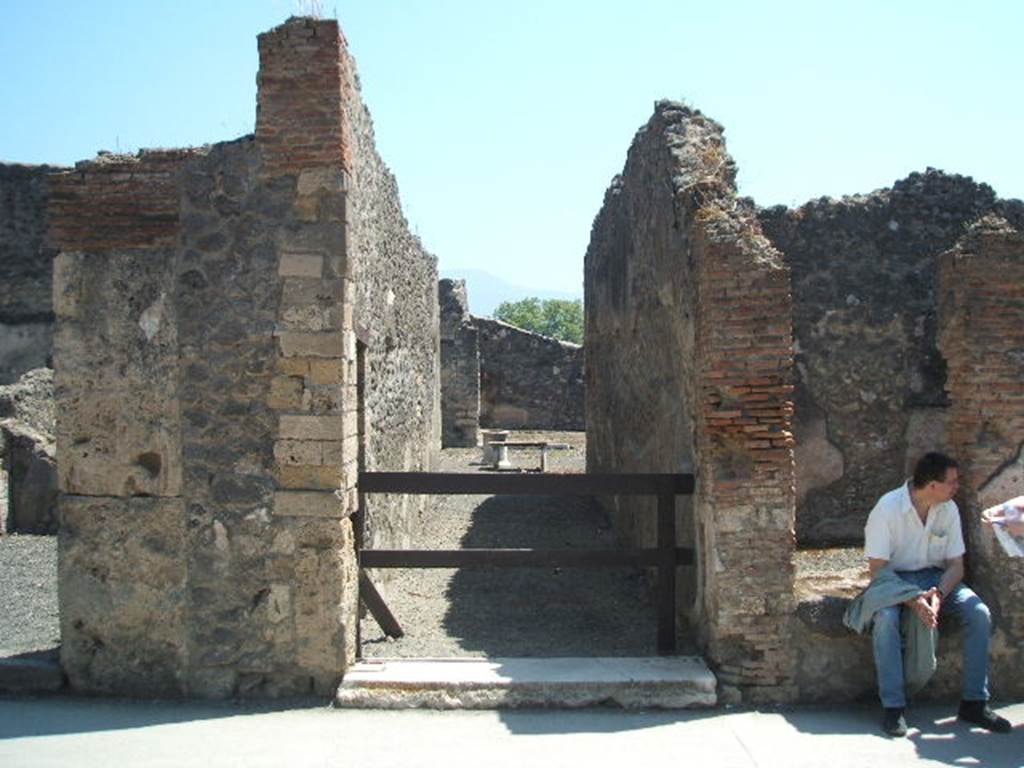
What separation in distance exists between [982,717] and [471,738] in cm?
255

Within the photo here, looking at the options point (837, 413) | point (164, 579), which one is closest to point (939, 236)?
point (837, 413)

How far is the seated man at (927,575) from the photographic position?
512cm

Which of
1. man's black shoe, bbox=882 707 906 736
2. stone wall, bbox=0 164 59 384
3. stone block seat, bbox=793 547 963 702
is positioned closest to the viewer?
man's black shoe, bbox=882 707 906 736

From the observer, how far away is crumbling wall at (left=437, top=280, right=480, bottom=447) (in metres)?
21.4

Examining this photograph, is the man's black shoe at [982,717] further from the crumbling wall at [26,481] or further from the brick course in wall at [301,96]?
the crumbling wall at [26,481]

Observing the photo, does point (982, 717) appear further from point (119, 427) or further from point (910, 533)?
point (119, 427)

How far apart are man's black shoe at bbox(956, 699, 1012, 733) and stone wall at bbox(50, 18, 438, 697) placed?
324 cm

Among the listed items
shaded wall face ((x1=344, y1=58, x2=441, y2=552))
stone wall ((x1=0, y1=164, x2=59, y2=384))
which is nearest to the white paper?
shaded wall face ((x1=344, y1=58, x2=441, y2=552))

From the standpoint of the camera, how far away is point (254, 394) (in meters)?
5.62

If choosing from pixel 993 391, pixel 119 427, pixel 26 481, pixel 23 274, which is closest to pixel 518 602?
pixel 119 427

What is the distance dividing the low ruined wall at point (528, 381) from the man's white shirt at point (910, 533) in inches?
790

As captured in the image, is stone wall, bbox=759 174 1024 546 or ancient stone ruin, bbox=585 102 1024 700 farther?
stone wall, bbox=759 174 1024 546

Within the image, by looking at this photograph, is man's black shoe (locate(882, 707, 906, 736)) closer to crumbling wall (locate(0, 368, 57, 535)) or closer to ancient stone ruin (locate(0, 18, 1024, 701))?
ancient stone ruin (locate(0, 18, 1024, 701))

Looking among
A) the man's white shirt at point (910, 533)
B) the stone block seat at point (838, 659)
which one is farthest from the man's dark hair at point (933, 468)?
the stone block seat at point (838, 659)
